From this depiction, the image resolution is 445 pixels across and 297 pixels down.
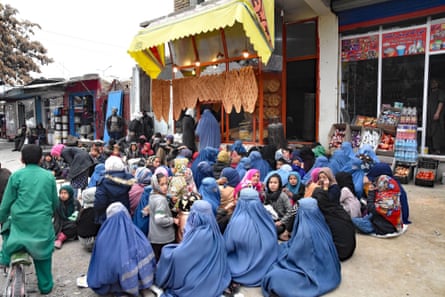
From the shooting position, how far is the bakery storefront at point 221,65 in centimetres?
702

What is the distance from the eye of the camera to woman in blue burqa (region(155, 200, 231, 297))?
123 inches

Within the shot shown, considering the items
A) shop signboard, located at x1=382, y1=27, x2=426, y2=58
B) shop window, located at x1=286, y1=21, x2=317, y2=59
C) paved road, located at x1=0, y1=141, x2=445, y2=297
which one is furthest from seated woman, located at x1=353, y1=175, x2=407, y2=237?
shop window, located at x1=286, y1=21, x2=317, y2=59

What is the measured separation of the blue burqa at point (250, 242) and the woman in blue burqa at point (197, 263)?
8.2 inches

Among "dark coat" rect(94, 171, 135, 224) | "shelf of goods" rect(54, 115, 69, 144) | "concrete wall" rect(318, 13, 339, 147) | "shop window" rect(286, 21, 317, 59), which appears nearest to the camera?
"dark coat" rect(94, 171, 135, 224)

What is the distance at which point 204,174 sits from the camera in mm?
5758

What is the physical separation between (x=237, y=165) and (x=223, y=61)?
3.71m

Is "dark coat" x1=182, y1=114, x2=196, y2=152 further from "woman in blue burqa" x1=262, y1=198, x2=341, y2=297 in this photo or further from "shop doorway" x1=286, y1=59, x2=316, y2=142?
"woman in blue burqa" x1=262, y1=198, x2=341, y2=297

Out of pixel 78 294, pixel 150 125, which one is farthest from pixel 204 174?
pixel 150 125

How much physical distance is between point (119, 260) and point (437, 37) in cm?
730

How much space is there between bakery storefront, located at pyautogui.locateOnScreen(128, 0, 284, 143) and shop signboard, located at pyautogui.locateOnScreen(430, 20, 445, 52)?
3226 millimetres

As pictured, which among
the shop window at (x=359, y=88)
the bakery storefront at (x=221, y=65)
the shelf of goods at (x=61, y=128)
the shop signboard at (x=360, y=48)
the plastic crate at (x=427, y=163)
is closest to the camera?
the plastic crate at (x=427, y=163)

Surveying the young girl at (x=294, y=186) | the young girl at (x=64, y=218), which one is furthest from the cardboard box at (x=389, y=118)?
the young girl at (x=64, y=218)

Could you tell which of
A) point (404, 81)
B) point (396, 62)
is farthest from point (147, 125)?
point (404, 81)

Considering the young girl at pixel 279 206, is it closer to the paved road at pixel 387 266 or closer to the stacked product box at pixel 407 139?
the paved road at pixel 387 266
